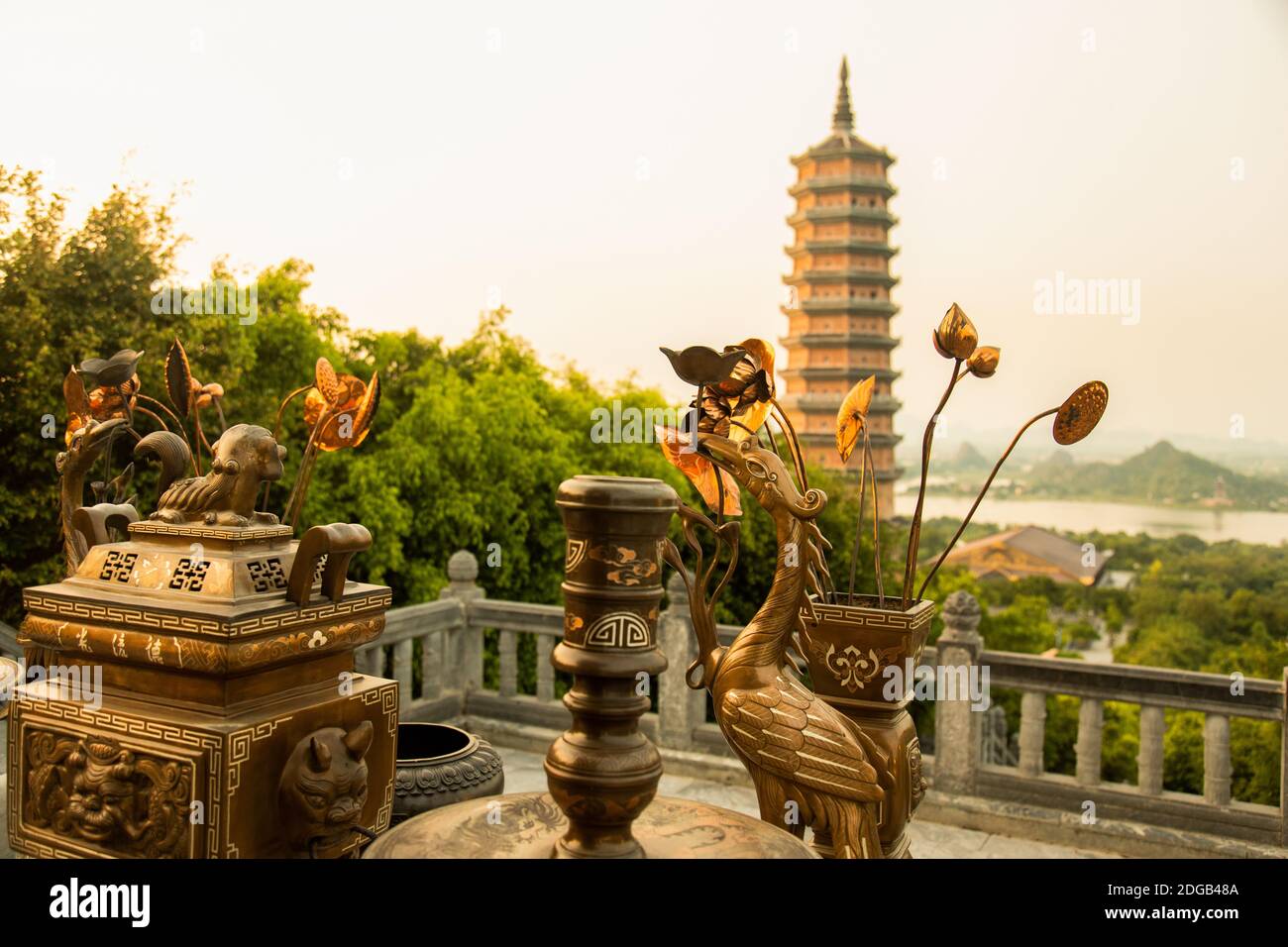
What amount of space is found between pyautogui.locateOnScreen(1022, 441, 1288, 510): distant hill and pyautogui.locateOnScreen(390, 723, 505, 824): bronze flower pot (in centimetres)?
2575

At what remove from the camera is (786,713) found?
107 inches

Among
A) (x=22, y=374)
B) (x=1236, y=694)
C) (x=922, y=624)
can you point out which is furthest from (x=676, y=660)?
(x=22, y=374)

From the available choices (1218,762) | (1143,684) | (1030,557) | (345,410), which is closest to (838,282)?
(1030,557)

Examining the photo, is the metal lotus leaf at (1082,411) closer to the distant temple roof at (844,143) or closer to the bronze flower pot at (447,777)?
the bronze flower pot at (447,777)

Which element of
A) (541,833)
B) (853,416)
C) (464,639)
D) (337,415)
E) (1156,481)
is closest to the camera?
(541,833)

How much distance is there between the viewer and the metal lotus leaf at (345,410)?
303 centimetres

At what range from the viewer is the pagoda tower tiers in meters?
25.0

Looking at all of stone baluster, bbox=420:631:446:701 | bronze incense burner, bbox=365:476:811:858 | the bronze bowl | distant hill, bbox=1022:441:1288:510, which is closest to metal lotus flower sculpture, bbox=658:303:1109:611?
the bronze bowl

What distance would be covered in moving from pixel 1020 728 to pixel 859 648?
3.84m

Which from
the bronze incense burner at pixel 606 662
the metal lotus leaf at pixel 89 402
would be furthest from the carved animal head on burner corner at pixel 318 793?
the metal lotus leaf at pixel 89 402

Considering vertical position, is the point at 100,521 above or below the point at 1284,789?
above

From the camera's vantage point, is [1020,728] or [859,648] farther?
[1020,728]

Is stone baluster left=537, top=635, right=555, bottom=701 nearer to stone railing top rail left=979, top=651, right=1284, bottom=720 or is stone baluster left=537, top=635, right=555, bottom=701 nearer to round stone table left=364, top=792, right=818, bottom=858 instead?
stone railing top rail left=979, top=651, right=1284, bottom=720

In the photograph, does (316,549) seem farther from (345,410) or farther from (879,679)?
(879,679)
